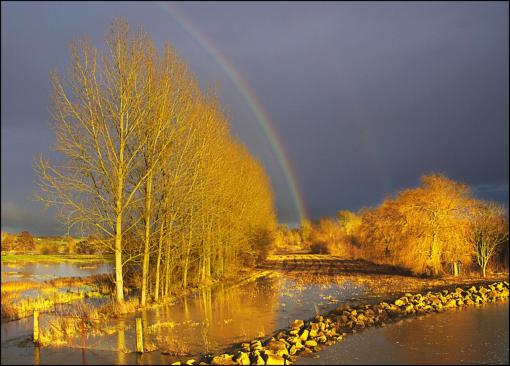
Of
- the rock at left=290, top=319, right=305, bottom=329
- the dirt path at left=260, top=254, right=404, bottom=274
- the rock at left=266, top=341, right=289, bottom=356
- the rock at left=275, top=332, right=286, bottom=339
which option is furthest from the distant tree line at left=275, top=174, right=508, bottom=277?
the rock at left=266, top=341, right=289, bottom=356

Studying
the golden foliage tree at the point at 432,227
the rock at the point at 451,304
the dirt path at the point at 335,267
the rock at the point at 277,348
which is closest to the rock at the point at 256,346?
the rock at the point at 277,348

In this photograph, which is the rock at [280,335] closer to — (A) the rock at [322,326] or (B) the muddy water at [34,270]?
(A) the rock at [322,326]

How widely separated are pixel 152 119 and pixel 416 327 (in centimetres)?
1656

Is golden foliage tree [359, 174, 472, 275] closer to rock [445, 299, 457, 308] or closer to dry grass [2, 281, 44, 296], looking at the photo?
rock [445, 299, 457, 308]

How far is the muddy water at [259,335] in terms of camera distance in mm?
12961

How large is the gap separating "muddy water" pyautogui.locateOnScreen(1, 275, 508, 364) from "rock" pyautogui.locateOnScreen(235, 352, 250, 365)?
1.73m

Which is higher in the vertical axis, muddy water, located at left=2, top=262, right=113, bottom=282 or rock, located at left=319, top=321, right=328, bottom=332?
muddy water, located at left=2, top=262, right=113, bottom=282

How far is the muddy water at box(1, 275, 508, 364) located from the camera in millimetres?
12961

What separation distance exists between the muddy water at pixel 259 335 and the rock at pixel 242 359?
1.73 meters

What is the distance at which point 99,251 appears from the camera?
2266 cm

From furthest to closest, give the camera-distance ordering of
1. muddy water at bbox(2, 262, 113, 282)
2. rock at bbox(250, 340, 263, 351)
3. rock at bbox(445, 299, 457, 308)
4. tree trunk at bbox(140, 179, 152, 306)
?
1. muddy water at bbox(2, 262, 113, 282)
2. tree trunk at bbox(140, 179, 152, 306)
3. rock at bbox(445, 299, 457, 308)
4. rock at bbox(250, 340, 263, 351)

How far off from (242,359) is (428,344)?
648 centimetres

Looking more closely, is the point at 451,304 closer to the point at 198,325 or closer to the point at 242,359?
the point at 198,325

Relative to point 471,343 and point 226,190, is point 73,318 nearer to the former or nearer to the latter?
point 471,343
